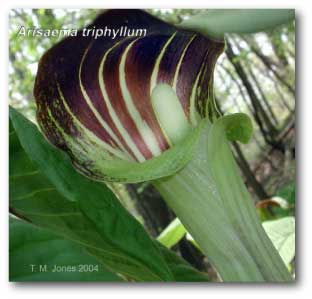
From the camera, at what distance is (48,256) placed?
1.93 ft

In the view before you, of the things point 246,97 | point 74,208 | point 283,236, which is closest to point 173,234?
point 283,236

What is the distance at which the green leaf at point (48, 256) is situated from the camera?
60 centimetres

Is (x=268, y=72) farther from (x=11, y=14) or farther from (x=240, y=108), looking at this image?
(x=11, y=14)

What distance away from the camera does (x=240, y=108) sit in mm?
1438

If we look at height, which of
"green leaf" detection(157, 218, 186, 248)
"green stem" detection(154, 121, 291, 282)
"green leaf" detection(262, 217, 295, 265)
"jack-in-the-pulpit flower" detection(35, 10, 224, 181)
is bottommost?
"green leaf" detection(262, 217, 295, 265)

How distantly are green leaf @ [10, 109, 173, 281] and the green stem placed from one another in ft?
0.20

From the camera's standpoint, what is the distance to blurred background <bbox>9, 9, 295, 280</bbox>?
1.02 metres

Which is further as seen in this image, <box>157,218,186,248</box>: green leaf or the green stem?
<box>157,218,186,248</box>: green leaf

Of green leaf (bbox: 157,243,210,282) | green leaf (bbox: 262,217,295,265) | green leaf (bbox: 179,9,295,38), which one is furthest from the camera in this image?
green leaf (bbox: 262,217,295,265)

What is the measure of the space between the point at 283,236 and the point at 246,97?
1.81 ft

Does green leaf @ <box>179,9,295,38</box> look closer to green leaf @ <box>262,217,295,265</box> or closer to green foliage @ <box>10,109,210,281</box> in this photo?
green foliage @ <box>10,109,210,281</box>

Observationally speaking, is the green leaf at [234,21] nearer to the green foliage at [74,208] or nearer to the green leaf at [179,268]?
the green foliage at [74,208]

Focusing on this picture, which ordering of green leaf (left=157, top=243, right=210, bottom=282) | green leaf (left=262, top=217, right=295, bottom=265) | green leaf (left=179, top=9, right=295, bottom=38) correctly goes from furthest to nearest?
green leaf (left=262, top=217, right=295, bottom=265)
green leaf (left=157, top=243, right=210, bottom=282)
green leaf (left=179, top=9, right=295, bottom=38)

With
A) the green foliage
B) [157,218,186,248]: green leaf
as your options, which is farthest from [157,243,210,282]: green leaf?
[157,218,186,248]: green leaf
